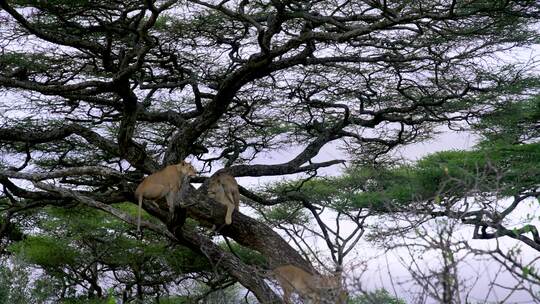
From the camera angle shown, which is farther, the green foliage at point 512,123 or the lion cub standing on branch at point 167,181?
the green foliage at point 512,123

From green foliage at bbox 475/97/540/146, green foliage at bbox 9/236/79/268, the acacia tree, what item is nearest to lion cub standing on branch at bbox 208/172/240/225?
the acacia tree

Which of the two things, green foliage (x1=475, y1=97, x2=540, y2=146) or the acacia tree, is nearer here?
the acacia tree

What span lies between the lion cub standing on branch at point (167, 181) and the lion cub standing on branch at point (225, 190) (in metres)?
0.75

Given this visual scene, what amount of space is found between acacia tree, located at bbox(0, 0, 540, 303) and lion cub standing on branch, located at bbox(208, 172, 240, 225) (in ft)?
0.69

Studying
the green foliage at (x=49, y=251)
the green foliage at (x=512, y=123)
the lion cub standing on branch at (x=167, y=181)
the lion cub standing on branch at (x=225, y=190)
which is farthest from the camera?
the green foliage at (x=49, y=251)

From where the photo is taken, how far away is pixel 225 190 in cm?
704

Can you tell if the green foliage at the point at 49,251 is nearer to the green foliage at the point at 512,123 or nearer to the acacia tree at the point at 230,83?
the acacia tree at the point at 230,83

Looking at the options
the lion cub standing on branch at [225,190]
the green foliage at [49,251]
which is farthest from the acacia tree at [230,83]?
the green foliage at [49,251]

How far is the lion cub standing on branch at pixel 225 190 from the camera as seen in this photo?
22.9 feet

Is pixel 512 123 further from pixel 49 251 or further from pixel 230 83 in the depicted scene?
pixel 49 251

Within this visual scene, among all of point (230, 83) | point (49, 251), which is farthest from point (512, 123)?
point (49, 251)

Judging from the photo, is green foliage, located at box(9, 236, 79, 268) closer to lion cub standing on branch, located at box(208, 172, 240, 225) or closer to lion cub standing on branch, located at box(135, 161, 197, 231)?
lion cub standing on branch, located at box(208, 172, 240, 225)

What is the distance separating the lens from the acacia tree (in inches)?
274

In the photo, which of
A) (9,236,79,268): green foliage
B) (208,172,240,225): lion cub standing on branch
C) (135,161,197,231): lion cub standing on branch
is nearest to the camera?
(135,161,197,231): lion cub standing on branch
